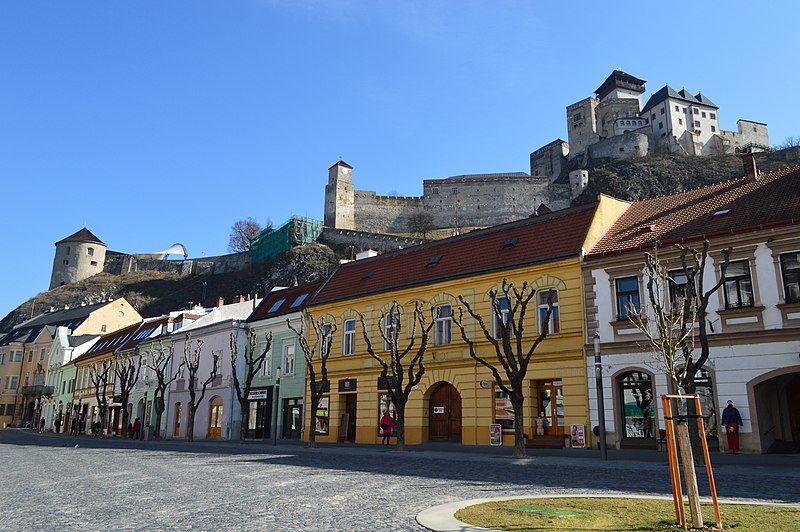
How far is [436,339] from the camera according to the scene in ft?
97.7

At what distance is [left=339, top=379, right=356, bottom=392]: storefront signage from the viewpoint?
1290 inches

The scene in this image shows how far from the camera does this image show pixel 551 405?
83.3ft

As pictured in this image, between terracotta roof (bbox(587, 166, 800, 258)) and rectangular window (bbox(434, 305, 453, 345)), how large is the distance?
727 cm

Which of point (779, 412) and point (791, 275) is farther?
point (779, 412)

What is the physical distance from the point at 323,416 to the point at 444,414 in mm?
7761

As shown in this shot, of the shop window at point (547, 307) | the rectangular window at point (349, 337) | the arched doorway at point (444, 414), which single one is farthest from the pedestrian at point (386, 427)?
Answer: the shop window at point (547, 307)

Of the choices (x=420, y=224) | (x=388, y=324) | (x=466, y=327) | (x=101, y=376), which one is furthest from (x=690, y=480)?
Result: (x=420, y=224)

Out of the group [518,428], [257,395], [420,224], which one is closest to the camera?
[518,428]

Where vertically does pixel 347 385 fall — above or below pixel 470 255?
below

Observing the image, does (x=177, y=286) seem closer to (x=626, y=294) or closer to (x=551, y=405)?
(x=551, y=405)

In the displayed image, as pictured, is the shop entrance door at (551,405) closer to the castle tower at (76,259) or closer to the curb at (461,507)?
the curb at (461,507)

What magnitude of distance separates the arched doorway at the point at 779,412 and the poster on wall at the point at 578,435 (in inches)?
221

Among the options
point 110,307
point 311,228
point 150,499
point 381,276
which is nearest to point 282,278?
point 311,228

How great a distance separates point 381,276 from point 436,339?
536 centimetres
